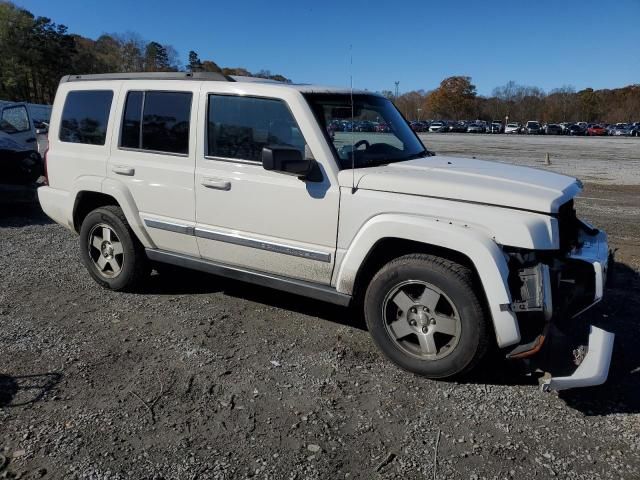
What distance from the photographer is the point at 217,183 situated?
4301 millimetres

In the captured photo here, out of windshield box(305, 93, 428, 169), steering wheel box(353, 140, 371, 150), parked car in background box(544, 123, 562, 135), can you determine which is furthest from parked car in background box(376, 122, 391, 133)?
parked car in background box(544, 123, 562, 135)

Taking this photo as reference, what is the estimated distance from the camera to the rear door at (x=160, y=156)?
451cm

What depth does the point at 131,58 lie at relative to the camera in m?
71.3

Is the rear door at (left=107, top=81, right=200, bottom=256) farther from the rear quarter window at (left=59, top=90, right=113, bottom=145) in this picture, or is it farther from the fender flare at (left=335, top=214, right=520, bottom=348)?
the fender flare at (left=335, top=214, right=520, bottom=348)

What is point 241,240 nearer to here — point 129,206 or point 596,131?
point 129,206

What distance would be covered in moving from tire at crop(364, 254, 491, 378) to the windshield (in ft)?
3.15

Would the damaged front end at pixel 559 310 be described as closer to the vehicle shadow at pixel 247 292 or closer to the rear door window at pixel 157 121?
the vehicle shadow at pixel 247 292

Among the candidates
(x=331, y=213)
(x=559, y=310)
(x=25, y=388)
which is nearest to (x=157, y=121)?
(x=331, y=213)

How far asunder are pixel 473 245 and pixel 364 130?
1.62 m

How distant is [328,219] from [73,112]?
10.3 ft

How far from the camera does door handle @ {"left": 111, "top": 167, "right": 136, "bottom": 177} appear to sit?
4.81 m

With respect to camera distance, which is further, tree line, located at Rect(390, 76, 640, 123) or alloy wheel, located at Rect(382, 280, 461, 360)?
tree line, located at Rect(390, 76, 640, 123)

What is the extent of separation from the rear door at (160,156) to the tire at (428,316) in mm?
1846

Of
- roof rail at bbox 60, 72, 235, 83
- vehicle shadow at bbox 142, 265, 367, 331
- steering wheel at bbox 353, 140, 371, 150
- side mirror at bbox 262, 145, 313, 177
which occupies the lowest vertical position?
vehicle shadow at bbox 142, 265, 367, 331
